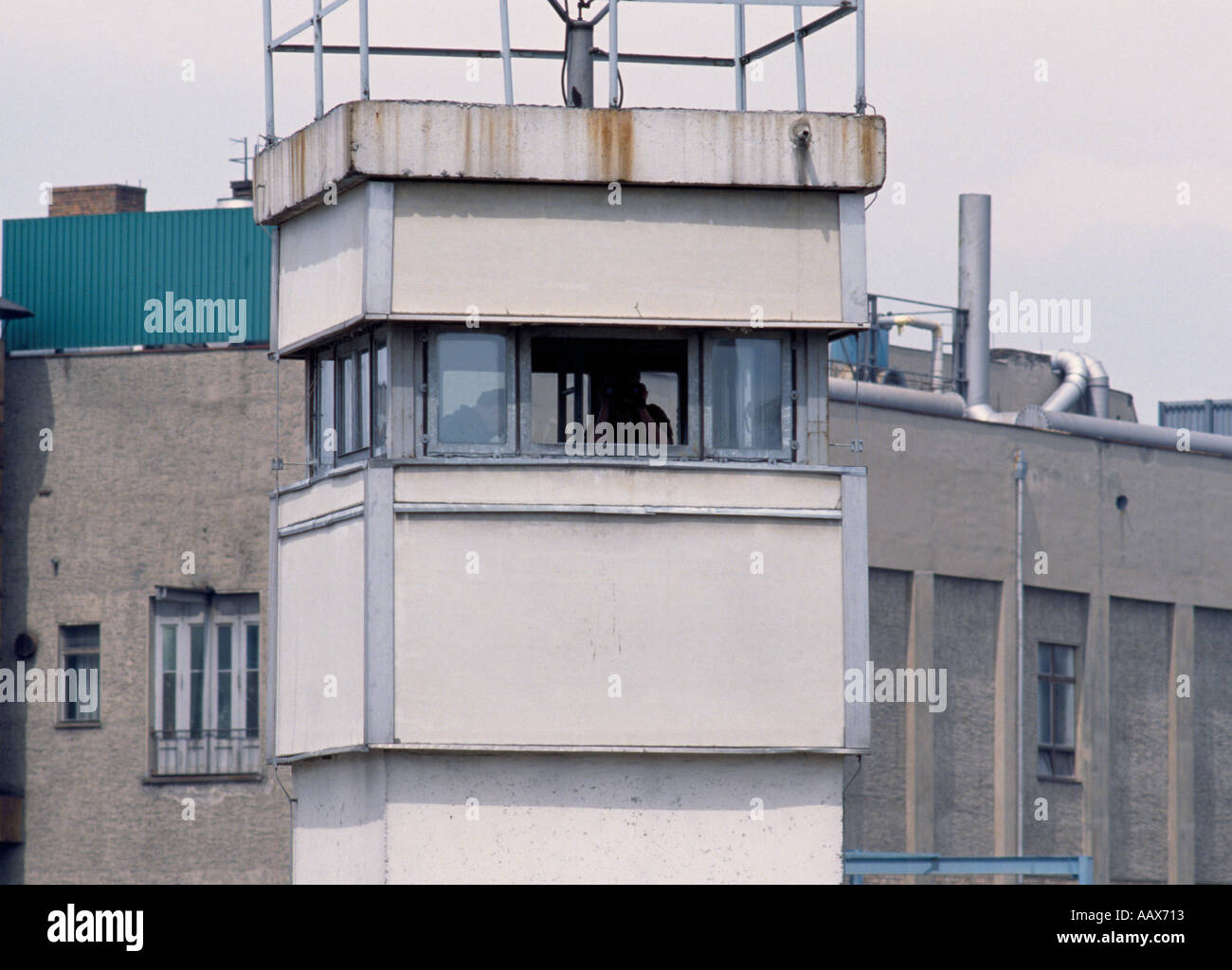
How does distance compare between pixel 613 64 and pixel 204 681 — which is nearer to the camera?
pixel 613 64

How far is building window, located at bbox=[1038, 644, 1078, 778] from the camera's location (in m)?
47.2

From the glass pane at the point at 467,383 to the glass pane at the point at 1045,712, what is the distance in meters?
30.6

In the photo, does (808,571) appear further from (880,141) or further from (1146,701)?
(1146,701)

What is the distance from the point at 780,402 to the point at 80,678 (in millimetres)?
26072

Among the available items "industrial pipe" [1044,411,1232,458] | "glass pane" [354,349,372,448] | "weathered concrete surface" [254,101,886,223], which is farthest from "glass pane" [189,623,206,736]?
"weathered concrete surface" [254,101,886,223]

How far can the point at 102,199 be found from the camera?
4828cm

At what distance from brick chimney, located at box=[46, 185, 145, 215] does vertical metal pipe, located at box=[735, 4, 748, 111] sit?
30.2 metres

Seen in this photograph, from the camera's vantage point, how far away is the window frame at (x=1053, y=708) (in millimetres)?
46969

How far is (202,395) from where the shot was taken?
1662 inches

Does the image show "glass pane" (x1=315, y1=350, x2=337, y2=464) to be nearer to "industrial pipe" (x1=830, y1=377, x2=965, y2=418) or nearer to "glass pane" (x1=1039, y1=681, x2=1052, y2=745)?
"industrial pipe" (x1=830, y1=377, x2=965, y2=418)

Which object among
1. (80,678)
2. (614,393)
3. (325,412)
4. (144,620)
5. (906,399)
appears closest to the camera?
(614,393)

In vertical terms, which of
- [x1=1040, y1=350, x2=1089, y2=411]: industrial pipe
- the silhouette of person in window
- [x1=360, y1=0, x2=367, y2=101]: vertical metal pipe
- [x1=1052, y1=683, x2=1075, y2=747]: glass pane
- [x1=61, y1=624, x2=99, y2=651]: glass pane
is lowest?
[x1=1052, y1=683, x2=1075, y2=747]: glass pane

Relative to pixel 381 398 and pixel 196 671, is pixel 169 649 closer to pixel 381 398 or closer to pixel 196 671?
pixel 196 671

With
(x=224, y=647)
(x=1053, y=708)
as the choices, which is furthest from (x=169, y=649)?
(x=1053, y=708)
